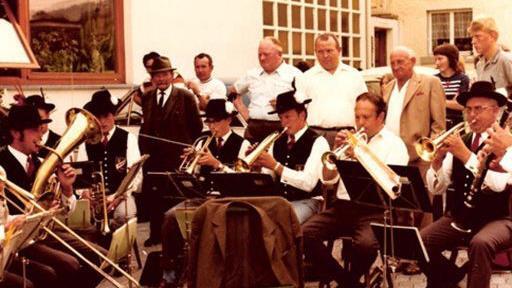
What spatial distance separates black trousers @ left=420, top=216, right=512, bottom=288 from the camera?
6.76m

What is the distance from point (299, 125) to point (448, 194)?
1.33m

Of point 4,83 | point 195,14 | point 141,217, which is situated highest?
point 195,14

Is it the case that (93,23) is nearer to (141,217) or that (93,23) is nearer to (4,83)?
(4,83)

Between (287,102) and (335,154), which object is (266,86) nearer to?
(287,102)

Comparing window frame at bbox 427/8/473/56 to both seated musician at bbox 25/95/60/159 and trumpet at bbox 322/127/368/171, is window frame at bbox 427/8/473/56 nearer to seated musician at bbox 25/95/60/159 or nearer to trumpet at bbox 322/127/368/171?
seated musician at bbox 25/95/60/159

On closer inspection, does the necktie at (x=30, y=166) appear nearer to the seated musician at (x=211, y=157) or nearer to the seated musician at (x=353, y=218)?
the seated musician at (x=211, y=157)

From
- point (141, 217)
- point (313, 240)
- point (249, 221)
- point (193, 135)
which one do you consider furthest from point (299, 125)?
point (141, 217)

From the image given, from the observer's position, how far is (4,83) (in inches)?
434

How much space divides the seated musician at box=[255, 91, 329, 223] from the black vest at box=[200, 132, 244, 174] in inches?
16.5

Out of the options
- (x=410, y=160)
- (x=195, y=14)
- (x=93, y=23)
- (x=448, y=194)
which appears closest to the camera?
(x=448, y=194)

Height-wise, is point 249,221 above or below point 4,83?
below

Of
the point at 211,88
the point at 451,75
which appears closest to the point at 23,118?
the point at 211,88

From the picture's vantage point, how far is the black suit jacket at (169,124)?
10.2m

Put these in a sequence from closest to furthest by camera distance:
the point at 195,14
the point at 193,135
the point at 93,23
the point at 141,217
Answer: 1. the point at 193,135
2. the point at 141,217
3. the point at 93,23
4. the point at 195,14
